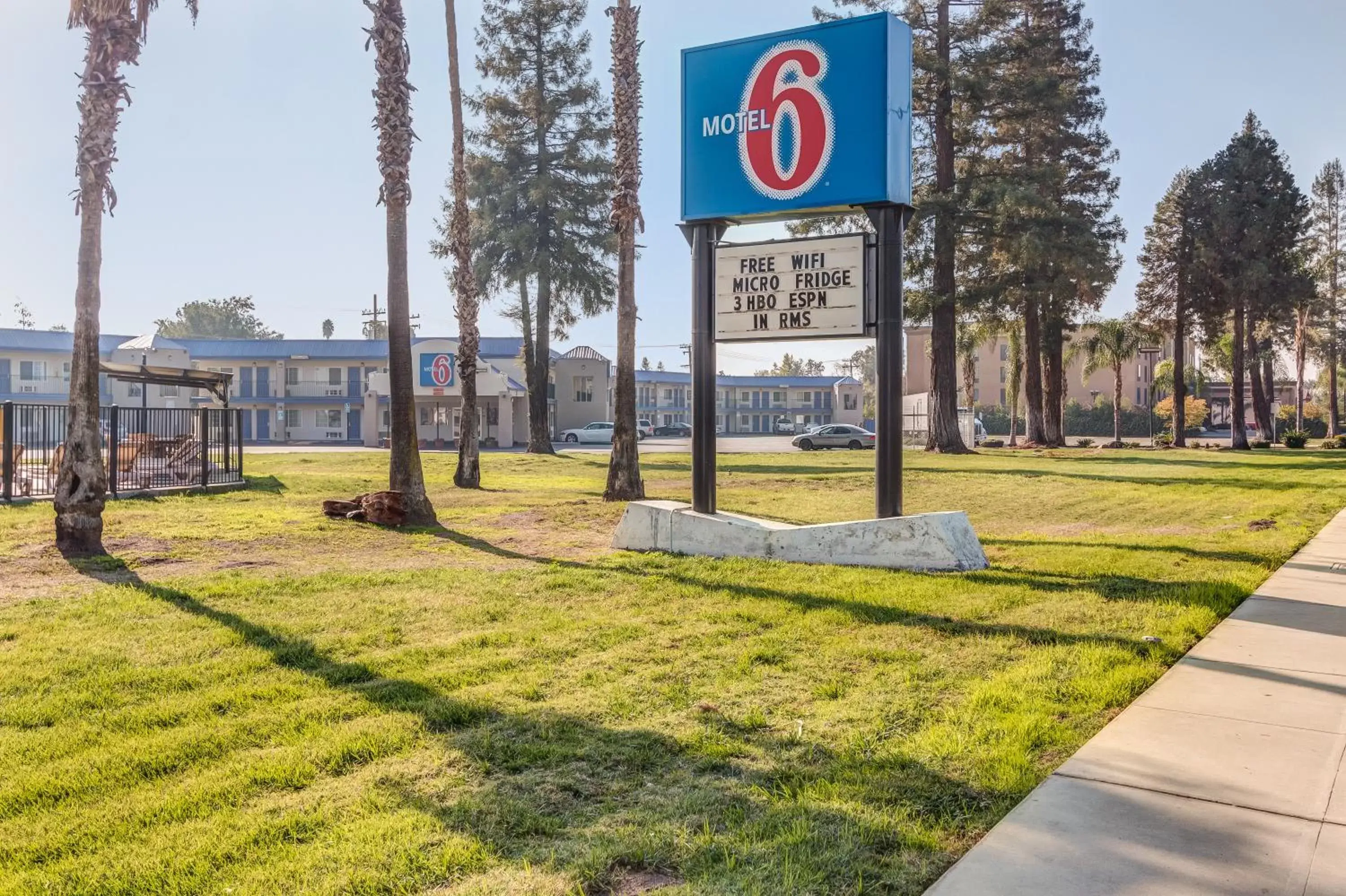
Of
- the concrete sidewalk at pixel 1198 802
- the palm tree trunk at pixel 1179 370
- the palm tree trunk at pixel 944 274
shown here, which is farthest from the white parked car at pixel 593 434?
the concrete sidewalk at pixel 1198 802

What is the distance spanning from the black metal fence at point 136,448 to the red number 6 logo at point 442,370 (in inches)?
987

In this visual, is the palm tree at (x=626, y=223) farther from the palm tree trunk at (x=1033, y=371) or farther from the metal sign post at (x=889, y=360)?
the palm tree trunk at (x=1033, y=371)

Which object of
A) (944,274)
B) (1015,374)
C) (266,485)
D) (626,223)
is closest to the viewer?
(626,223)

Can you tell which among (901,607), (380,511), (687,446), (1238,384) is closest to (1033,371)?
(1238,384)

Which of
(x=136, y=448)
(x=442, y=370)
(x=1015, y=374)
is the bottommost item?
(x=136, y=448)

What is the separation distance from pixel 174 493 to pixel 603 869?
62.9 feet

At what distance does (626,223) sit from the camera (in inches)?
745

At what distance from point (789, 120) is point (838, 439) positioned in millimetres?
43280

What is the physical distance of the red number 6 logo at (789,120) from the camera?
35.5 feet

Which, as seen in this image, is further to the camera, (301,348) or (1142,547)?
(301,348)

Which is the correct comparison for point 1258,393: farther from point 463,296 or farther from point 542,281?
point 463,296

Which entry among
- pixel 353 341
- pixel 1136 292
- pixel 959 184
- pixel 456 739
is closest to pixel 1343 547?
pixel 456 739

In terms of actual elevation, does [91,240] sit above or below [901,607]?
above

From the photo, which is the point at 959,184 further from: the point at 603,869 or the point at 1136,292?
the point at 603,869
